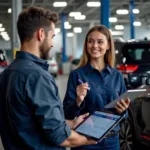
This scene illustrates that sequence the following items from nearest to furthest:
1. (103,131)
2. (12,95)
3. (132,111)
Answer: (12,95) → (103,131) → (132,111)

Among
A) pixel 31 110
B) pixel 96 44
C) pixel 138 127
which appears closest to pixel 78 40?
pixel 138 127

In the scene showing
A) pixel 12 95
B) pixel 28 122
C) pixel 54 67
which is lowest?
pixel 54 67

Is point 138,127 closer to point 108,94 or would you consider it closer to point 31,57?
point 108,94

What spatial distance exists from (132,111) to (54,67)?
18108 mm

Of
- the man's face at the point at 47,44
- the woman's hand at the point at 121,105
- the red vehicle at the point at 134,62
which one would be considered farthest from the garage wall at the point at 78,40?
the man's face at the point at 47,44

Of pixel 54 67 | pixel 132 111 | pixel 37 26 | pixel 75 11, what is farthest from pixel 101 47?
pixel 75 11

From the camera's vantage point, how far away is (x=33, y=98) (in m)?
1.85

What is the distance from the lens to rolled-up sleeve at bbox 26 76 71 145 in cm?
185

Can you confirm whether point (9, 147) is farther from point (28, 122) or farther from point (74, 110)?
point (74, 110)

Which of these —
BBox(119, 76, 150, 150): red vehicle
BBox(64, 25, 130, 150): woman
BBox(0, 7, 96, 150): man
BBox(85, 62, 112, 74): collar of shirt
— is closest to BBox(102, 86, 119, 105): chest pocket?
BBox(64, 25, 130, 150): woman

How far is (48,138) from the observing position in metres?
1.90

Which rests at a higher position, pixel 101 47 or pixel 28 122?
pixel 101 47

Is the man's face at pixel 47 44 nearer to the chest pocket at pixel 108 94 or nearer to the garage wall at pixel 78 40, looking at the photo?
the chest pocket at pixel 108 94

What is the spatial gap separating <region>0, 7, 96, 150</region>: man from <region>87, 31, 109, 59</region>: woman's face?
2.93ft
